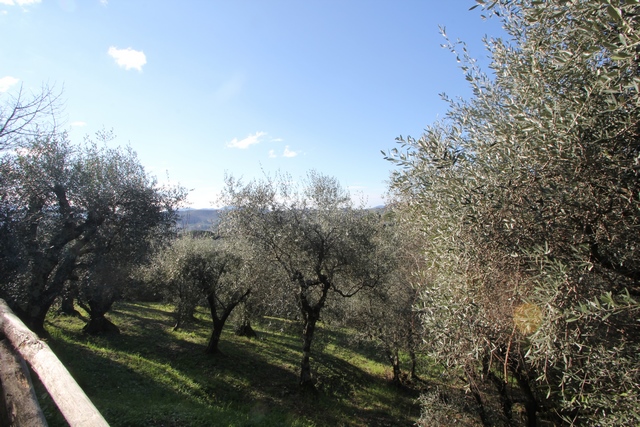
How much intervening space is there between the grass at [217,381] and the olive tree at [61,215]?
3269 millimetres

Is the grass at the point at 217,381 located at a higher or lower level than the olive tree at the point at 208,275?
lower

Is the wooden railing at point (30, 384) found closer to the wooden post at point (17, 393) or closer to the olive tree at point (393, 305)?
the wooden post at point (17, 393)

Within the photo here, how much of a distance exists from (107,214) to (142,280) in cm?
1292

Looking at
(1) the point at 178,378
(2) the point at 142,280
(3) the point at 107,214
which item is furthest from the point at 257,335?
(3) the point at 107,214

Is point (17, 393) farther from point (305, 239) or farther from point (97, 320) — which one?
point (97, 320)

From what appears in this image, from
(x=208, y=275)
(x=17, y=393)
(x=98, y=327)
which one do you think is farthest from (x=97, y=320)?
(x=17, y=393)

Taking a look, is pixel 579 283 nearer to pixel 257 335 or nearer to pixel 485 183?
pixel 485 183

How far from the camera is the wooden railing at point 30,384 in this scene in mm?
2576

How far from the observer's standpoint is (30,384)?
351 centimetres

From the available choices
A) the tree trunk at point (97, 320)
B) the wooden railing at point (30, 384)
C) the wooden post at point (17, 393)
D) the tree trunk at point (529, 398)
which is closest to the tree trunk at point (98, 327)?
the tree trunk at point (97, 320)

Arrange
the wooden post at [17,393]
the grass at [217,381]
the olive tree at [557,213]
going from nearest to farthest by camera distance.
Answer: the wooden post at [17,393], the olive tree at [557,213], the grass at [217,381]

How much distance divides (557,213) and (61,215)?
17.7 metres

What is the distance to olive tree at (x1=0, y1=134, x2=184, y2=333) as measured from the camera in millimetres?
12797

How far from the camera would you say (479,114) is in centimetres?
588
